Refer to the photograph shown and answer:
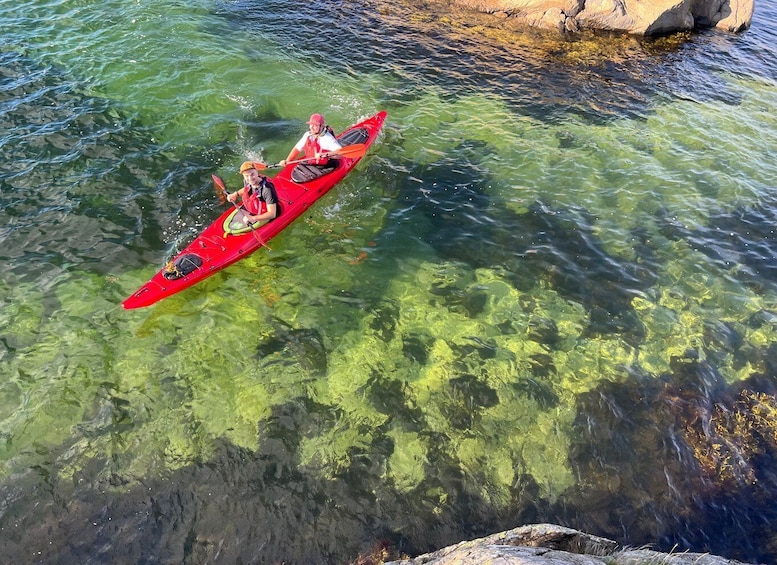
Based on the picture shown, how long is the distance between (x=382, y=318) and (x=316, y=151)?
503cm

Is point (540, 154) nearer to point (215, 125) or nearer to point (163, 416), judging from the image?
point (215, 125)

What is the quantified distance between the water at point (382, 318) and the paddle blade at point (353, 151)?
683 millimetres

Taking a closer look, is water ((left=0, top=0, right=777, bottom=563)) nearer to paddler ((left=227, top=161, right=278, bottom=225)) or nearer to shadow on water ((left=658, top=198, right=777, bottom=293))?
shadow on water ((left=658, top=198, right=777, bottom=293))

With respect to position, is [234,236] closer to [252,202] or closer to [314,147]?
[252,202]

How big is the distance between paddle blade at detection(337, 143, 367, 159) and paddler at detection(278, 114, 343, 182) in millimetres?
121

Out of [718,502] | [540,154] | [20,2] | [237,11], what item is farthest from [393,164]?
[20,2]

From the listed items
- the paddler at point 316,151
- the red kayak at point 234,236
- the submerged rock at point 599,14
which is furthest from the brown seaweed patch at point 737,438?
the submerged rock at point 599,14

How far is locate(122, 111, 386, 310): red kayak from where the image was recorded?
31.9ft

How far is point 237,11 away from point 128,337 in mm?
16738

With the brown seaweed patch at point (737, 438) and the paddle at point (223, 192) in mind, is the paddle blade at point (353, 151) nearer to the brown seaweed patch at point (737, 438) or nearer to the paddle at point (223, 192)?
the paddle at point (223, 192)

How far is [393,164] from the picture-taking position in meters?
13.7

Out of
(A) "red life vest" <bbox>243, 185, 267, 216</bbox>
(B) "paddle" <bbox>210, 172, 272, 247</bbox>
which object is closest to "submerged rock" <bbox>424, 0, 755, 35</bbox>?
(B) "paddle" <bbox>210, 172, 272, 247</bbox>

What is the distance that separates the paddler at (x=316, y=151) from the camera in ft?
39.8

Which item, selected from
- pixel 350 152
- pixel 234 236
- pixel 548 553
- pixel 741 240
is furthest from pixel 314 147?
pixel 741 240
